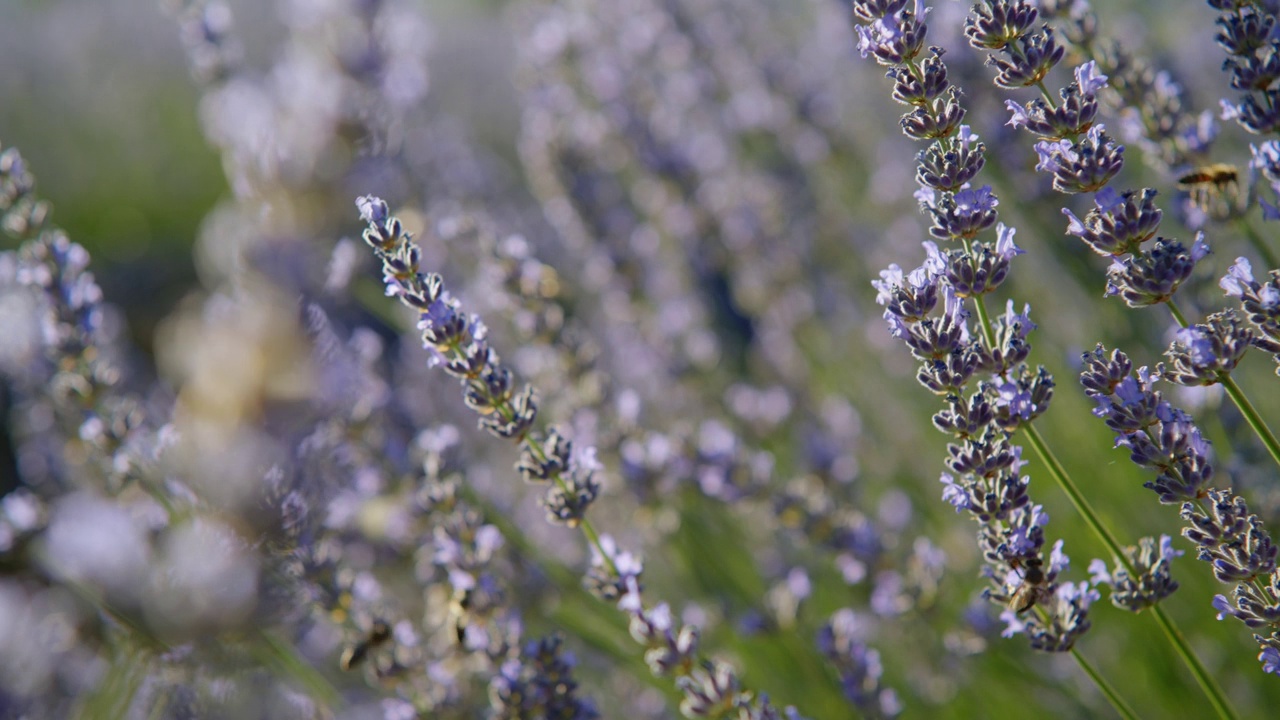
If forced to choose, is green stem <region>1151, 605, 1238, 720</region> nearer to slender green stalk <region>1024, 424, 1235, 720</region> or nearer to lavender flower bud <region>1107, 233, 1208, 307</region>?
slender green stalk <region>1024, 424, 1235, 720</region>

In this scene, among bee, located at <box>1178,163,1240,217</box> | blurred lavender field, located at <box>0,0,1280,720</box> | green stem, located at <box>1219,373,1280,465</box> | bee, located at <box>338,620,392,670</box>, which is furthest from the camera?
bee, located at <box>338,620,392,670</box>

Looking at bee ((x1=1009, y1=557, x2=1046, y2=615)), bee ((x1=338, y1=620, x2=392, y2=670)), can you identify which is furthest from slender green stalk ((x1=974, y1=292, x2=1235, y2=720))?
bee ((x1=338, y1=620, x2=392, y2=670))

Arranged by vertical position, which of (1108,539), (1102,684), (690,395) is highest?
(690,395)

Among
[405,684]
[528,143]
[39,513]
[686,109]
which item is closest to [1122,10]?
[686,109]

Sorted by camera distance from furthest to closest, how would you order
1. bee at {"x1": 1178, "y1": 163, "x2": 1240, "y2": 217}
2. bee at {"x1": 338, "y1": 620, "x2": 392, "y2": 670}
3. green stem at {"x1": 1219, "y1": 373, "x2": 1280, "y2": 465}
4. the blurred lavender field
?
bee at {"x1": 338, "y1": 620, "x2": 392, "y2": 670}, bee at {"x1": 1178, "y1": 163, "x2": 1240, "y2": 217}, the blurred lavender field, green stem at {"x1": 1219, "y1": 373, "x2": 1280, "y2": 465}

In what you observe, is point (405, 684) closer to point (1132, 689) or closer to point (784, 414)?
point (784, 414)

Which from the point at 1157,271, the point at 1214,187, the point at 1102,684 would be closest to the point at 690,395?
the point at 1214,187

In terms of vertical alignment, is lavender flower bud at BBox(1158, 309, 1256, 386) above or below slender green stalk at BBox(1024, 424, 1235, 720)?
above

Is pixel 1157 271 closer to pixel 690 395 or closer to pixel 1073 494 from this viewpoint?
pixel 1073 494
